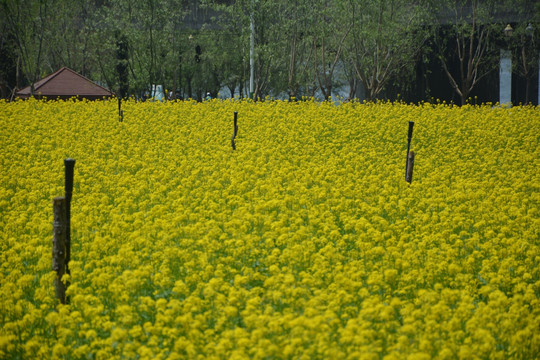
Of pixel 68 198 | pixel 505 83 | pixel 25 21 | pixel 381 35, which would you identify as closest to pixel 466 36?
pixel 381 35

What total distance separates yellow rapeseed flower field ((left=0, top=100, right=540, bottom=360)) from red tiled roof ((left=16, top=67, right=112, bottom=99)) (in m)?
15.3

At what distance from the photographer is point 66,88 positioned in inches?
1335

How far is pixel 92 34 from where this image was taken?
129ft

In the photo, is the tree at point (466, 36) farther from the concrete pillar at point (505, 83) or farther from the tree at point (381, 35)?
the concrete pillar at point (505, 83)

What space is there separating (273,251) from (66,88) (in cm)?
2863

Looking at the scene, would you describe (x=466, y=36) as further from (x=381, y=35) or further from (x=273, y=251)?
(x=273, y=251)

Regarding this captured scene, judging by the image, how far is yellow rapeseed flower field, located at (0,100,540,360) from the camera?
5.78 m

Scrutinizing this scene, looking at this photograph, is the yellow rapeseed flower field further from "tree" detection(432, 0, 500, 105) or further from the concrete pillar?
the concrete pillar

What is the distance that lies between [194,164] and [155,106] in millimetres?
13120

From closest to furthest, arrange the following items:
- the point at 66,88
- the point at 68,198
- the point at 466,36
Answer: the point at 68,198 < the point at 466,36 < the point at 66,88

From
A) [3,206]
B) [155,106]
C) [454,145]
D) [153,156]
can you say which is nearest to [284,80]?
[155,106]

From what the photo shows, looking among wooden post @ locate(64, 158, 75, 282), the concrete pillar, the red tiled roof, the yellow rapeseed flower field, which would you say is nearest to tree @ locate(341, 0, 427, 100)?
the concrete pillar

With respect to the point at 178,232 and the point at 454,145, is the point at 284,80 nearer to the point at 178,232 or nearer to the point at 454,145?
the point at 454,145

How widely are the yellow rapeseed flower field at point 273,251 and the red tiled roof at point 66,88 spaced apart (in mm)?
15253
